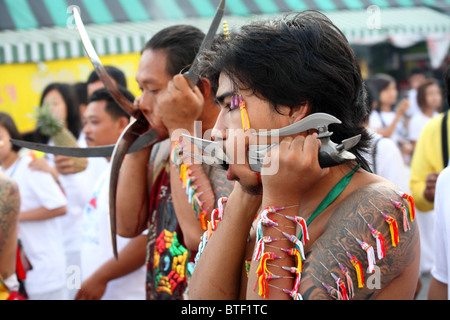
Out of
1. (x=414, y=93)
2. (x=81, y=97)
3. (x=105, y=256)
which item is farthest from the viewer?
(x=414, y=93)

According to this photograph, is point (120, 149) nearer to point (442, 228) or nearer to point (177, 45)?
point (177, 45)

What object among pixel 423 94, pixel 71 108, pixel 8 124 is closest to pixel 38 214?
pixel 8 124

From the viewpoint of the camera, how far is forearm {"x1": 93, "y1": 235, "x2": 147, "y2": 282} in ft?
10.3

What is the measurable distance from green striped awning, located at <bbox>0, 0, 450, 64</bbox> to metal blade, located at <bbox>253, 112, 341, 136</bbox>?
6247mm

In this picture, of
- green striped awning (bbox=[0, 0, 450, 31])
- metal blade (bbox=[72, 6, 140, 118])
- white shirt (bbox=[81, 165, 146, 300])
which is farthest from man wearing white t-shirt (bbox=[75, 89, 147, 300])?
green striped awning (bbox=[0, 0, 450, 31])

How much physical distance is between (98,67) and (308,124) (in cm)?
125

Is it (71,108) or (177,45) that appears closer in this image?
(177,45)

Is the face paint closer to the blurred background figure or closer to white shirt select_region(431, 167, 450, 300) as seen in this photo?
white shirt select_region(431, 167, 450, 300)

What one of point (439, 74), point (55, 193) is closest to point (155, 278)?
point (55, 193)

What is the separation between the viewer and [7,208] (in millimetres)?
3041

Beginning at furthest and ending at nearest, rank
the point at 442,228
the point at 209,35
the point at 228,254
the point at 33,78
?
1. the point at 33,78
2. the point at 442,228
3. the point at 209,35
4. the point at 228,254

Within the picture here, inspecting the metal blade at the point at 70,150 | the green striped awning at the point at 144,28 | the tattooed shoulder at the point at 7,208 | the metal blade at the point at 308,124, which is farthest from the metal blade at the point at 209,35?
the green striped awning at the point at 144,28

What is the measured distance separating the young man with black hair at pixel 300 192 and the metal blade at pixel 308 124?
27mm

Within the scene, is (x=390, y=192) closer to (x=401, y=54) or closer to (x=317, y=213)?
(x=317, y=213)
